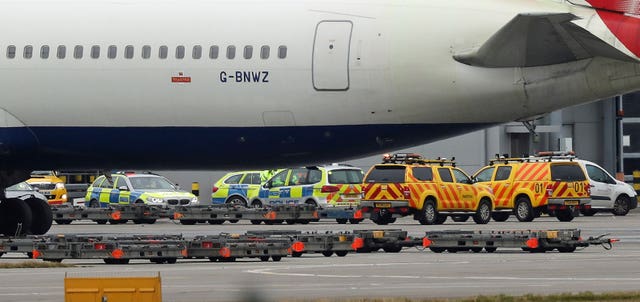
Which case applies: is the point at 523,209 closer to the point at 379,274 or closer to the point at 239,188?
the point at 239,188

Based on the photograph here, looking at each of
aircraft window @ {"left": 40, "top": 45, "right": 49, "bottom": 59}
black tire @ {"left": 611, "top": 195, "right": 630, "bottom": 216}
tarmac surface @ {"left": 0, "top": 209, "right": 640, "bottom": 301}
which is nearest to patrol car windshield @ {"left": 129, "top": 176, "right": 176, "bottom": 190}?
black tire @ {"left": 611, "top": 195, "right": 630, "bottom": 216}

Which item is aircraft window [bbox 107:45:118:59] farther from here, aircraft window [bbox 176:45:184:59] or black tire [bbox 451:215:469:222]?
black tire [bbox 451:215:469:222]

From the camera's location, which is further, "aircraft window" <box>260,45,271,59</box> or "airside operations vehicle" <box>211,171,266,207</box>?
"airside operations vehicle" <box>211,171,266,207</box>

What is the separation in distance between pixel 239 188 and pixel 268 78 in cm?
2811

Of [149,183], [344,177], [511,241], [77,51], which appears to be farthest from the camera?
[149,183]

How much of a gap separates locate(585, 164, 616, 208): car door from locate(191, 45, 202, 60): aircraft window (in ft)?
90.4

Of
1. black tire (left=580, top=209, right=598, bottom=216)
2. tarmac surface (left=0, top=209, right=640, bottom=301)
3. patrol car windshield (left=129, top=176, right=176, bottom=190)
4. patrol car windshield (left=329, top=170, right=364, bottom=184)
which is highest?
patrol car windshield (left=329, top=170, right=364, bottom=184)

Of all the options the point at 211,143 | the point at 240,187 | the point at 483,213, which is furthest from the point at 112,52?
the point at 240,187

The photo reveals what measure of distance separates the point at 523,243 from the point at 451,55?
433 cm

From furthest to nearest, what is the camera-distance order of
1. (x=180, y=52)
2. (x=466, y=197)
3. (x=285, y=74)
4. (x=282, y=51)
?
(x=466, y=197), (x=180, y=52), (x=282, y=51), (x=285, y=74)

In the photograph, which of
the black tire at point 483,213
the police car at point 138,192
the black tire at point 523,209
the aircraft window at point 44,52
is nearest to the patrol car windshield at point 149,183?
the police car at point 138,192

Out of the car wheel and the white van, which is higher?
the white van

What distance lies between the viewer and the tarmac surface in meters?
20.0

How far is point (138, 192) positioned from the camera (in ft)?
176
